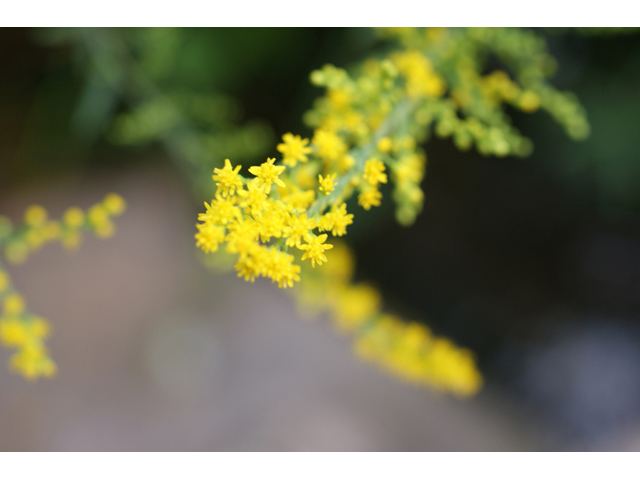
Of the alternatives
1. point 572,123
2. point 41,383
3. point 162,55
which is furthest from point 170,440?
point 572,123

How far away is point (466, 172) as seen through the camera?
3291 mm

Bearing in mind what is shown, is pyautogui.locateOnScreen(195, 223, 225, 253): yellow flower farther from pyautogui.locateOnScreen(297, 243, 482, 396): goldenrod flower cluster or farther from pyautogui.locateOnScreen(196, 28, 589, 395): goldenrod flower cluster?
pyautogui.locateOnScreen(297, 243, 482, 396): goldenrod flower cluster

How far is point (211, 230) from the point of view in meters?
1.04

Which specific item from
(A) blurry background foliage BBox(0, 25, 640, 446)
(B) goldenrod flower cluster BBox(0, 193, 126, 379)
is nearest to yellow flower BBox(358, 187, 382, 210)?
(B) goldenrod flower cluster BBox(0, 193, 126, 379)

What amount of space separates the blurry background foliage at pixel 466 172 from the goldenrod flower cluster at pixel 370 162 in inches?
29.4

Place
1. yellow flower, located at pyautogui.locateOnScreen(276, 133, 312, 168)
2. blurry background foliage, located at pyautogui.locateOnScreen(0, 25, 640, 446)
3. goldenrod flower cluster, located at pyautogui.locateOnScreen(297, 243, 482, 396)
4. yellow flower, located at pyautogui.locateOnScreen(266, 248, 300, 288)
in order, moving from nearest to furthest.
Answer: yellow flower, located at pyautogui.locateOnScreen(266, 248, 300, 288)
yellow flower, located at pyautogui.locateOnScreen(276, 133, 312, 168)
goldenrod flower cluster, located at pyautogui.locateOnScreen(297, 243, 482, 396)
blurry background foliage, located at pyautogui.locateOnScreen(0, 25, 640, 446)

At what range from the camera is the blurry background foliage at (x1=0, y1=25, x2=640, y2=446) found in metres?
2.53

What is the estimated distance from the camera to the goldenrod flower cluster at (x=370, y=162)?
104 cm

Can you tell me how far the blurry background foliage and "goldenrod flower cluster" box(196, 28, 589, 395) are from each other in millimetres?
747

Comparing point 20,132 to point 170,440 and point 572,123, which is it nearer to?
point 170,440

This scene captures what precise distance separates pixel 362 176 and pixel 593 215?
2550 millimetres

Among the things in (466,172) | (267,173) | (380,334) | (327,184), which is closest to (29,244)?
(267,173)

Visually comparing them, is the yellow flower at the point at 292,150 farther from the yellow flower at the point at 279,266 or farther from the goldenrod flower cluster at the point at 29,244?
the goldenrod flower cluster at the point at 29,244

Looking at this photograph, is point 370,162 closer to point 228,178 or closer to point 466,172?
point 228,178
